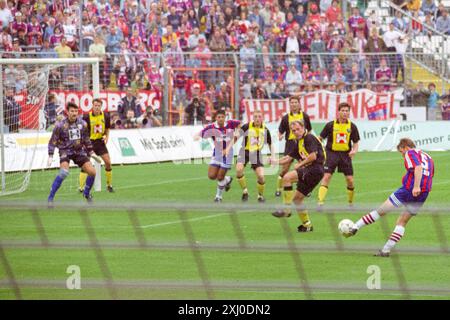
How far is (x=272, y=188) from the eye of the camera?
865 inches

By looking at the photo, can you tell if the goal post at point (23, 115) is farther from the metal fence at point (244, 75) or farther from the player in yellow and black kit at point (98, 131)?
the metal fence at point (244, 75)

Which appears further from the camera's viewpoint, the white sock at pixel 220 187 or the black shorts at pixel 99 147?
the black shorts at pixel 99 147

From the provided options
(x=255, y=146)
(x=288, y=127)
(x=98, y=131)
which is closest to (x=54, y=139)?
(x=98, y=131)

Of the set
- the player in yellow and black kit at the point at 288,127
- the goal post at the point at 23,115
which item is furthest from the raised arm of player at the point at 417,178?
the goal post at the point at 23,115

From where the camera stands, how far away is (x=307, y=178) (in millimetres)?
15898

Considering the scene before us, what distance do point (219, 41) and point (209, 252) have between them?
76.0 feet

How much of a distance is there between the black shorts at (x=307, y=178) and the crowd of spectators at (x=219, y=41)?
41.2 feet

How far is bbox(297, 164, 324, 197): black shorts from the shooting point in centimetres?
1588

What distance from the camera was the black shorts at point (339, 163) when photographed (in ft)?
60.4

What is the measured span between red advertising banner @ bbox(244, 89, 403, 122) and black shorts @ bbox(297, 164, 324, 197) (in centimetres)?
1428

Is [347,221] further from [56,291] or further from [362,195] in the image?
[362,195]

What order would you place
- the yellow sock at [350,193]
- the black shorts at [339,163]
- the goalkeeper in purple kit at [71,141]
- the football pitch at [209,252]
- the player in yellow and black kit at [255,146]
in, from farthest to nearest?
the player in yellow and black kit at [255,146]
the goalkeeper in purple kit at [71,141]
the black shorts at [339,163]
the yellow sock at [350,193]
the football pitch at [209,252]

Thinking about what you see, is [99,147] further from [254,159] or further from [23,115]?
[254,159]

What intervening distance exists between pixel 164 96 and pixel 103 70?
1.97m
